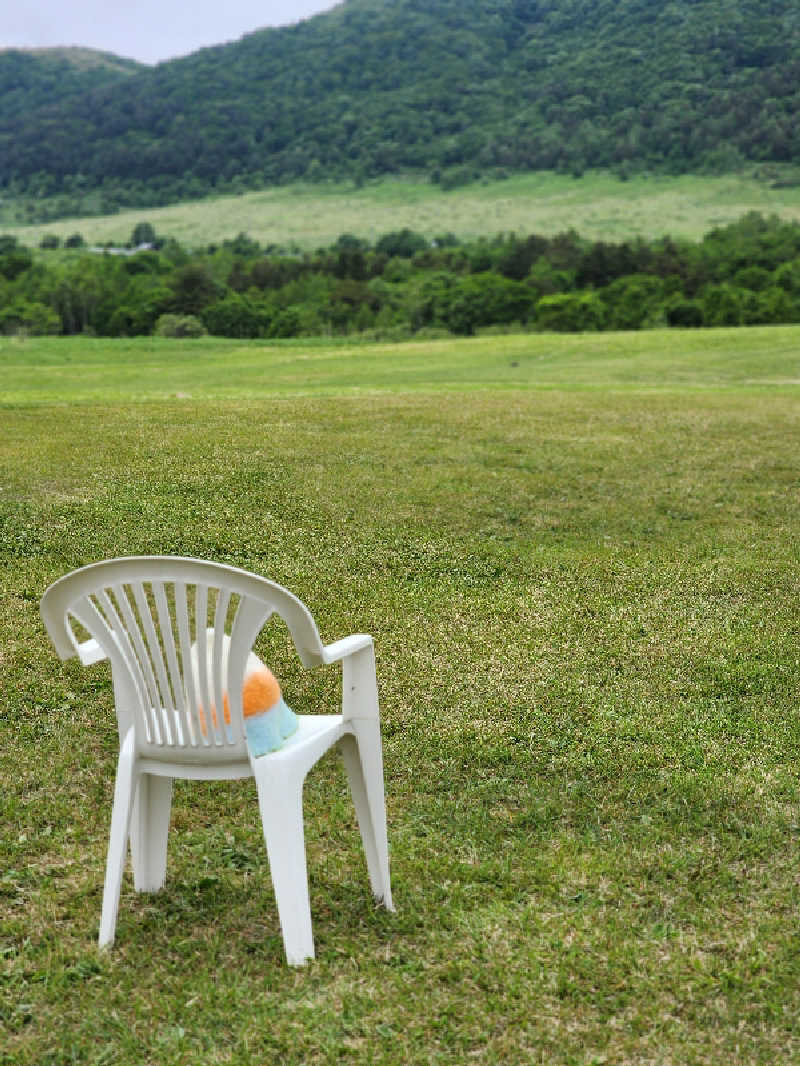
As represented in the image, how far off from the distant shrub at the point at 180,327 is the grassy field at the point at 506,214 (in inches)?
2815

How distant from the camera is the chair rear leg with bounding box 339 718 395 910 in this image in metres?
4.54

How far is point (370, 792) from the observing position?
4621mm

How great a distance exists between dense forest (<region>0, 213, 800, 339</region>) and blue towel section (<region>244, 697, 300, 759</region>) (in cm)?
6838

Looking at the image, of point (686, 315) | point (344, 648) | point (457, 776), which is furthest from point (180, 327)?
point (344, 648)

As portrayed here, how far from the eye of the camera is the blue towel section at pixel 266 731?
412 centimetres

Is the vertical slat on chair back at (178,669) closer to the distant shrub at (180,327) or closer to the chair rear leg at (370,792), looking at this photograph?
the chair rear leg at (370,792)

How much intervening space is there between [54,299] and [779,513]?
77454 millimetres

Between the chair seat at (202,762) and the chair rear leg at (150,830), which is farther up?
the chair seat at (202,762)

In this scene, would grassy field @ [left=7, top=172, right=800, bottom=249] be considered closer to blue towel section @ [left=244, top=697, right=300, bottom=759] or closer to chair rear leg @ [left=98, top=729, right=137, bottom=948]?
blue towel section @ [left=244, top=697, right=300, bottom=759]

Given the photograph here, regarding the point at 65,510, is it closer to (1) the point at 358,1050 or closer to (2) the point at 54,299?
(1) the point at 358,1050

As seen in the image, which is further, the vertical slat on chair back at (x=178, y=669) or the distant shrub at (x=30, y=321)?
the distant shrub at (x=30, y=321)

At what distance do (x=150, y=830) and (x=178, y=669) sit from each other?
920mm

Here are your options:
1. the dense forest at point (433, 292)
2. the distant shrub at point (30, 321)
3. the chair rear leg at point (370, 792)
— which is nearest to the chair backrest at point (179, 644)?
the chair rear leg at point (370, 792)

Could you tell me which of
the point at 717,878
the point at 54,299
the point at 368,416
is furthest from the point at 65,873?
the point at 54,299
